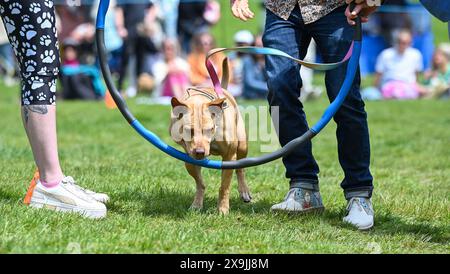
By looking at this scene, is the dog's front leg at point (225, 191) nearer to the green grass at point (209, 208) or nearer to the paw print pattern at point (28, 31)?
the green grass at point (209, 208)

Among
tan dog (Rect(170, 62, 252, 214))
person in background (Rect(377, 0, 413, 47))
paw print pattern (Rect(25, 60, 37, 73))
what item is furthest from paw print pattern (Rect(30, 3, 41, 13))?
person in background (Rect(377, 0, 413, 47))

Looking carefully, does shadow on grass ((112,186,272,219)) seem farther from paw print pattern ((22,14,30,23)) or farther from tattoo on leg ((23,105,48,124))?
paw print pattern ((22,14,30,23))

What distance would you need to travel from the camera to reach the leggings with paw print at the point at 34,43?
4.19 m

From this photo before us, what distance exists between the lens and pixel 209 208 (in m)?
4.78

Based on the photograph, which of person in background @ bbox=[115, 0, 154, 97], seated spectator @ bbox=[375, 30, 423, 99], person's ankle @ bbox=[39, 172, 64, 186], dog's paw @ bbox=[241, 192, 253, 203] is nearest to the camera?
person's ankle @ bbox=[39, 172, 64, 186]

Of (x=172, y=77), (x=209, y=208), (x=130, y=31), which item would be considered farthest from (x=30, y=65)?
(x=130, y=31)

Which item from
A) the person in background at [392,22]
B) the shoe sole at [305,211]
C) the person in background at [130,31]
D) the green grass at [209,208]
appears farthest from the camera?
the person in background at [392,22]

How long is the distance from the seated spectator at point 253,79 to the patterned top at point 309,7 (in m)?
8.94

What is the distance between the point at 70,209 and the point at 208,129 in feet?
3.04

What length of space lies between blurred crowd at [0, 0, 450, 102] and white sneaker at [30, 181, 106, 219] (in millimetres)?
8159

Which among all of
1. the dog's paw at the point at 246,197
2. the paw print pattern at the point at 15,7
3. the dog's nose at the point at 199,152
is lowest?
the dog's paw at the point at 246,197

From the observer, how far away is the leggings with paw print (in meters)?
4.19

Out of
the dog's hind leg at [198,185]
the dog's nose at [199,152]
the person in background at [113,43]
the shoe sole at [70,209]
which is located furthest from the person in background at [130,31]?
the dog's nose at [199,152]
